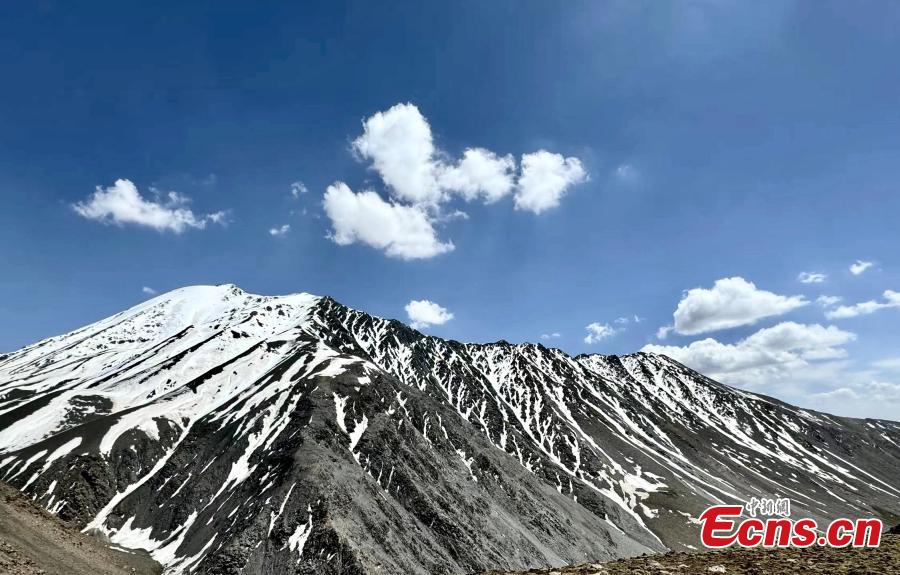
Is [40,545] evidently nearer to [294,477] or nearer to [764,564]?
[764,564]

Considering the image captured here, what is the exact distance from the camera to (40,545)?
28219 millimetres

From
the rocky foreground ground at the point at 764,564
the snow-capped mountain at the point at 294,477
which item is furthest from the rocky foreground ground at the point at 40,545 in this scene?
the snow-capped mountain at the point at 294,477

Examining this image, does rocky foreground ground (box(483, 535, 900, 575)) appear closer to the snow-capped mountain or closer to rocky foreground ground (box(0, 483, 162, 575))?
rocky foreground ground (box(0, 483, 162, 575))

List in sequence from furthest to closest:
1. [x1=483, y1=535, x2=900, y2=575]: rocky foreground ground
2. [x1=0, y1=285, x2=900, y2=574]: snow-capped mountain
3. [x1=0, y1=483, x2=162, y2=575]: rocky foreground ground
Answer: [x1=0, y1=285, x2=900, y2=574]: snow-capped mountain < [x1=0, y1=483, x2=162, y2=575]: rocky foreground ground < [x1=483, y1=535, x2=900, y2=575]: rocky foreground ground

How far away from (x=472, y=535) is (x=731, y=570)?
3278 inches

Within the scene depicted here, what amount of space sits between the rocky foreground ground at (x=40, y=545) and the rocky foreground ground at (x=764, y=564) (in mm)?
25126

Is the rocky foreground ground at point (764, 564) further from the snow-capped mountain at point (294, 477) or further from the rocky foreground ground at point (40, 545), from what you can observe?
the snow-capped mountain at point (294, 477)

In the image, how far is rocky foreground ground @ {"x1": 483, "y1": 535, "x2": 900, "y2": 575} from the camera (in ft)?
42.4

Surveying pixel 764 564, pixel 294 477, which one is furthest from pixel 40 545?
pixel 294 477

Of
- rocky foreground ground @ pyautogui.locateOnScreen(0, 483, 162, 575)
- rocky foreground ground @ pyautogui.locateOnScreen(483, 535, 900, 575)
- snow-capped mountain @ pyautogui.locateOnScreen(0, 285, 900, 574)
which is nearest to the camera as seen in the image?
rocky foreground ground @ pyautogui.locateOnScreen(483, 535, 900, 575)

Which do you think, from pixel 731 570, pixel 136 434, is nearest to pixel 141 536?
pixel 136 434

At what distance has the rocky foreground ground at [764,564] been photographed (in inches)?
509

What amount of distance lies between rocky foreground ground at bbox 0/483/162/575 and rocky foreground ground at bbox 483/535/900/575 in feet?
82.4

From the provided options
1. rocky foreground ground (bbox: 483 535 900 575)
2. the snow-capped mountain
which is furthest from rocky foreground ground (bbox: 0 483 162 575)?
the snow-capped mountain
